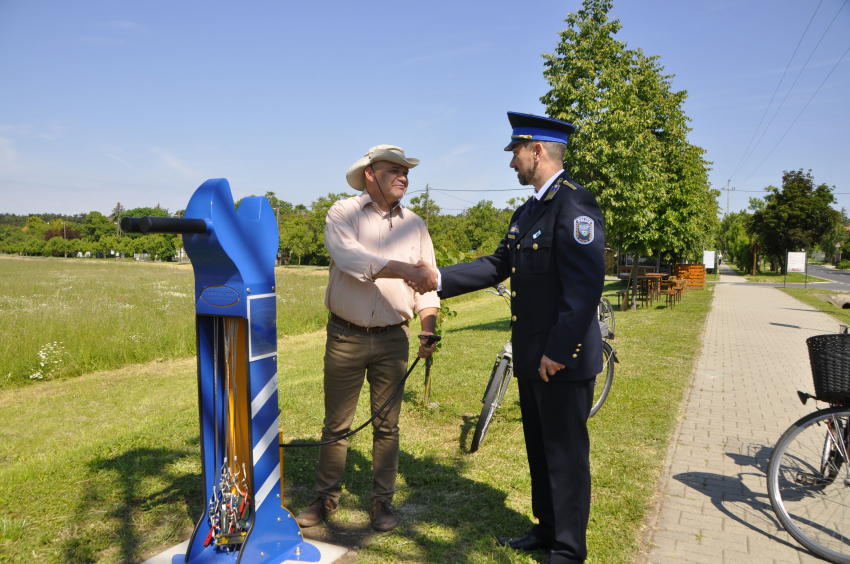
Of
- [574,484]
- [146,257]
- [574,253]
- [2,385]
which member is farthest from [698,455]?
[146,257]

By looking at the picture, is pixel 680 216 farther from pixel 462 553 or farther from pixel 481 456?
pixel 462 553

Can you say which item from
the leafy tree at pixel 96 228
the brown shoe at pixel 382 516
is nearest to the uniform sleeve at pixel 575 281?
the brown shoe at pixel 382 516

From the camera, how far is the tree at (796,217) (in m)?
44.4

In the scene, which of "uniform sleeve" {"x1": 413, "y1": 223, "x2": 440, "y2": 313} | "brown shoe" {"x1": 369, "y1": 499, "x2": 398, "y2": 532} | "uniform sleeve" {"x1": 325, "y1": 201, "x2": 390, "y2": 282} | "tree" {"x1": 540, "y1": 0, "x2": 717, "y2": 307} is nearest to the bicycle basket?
"uniform sleeve" {"x1": 413, "y1": 223, "x2": 440, "y2": 313}

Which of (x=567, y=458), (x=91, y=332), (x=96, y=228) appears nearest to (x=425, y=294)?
(x=567, y=458)

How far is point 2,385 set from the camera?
886 cm

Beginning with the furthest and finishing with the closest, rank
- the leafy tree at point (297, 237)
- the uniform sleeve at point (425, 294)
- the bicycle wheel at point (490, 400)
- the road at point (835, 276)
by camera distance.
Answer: the leafy tree at point (297, 237) < the road at point (835, 276) < the bicycle wheel at point (490, 400) < the uniform sleeve at point (425, 294)

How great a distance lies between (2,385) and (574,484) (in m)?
9.53

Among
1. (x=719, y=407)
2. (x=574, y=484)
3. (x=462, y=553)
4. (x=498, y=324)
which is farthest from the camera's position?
(x=498, y=324)

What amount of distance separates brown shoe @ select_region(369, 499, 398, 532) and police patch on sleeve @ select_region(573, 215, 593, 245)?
2027 millimetres

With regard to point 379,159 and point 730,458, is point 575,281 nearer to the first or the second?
point 379,159

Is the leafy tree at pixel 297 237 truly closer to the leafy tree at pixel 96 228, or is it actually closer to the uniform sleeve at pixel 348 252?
the uniform sleeve at pixel 348 252

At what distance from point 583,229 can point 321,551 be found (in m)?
2.21

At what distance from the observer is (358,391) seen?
11.4 ft
